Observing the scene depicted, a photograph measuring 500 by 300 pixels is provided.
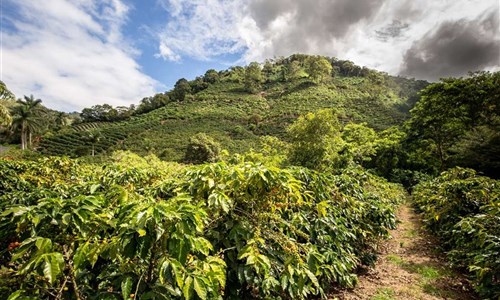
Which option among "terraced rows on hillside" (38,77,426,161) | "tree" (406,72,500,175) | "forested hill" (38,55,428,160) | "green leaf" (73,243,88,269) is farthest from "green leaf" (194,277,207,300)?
"terraced rows on hillside" (38,77,426,161)

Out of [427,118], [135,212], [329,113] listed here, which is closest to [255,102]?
[427,118]

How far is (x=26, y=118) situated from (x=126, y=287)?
57086 mm

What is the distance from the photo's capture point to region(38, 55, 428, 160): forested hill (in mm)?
46562

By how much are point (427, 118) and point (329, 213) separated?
73.8 ft

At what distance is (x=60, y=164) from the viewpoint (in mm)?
7055

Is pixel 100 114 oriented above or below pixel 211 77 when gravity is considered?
below

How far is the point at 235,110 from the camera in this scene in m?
62.5

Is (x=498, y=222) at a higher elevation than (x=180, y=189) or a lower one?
lower

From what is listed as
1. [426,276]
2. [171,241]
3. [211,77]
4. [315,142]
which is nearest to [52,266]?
[171,241]

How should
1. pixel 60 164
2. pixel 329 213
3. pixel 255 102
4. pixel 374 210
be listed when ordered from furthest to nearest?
1. pixel 255 102
2. pixel 60 164
3. pixel 374 210
4. pixel 329 213

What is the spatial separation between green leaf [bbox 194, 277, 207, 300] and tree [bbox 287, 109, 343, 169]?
44.2 ft

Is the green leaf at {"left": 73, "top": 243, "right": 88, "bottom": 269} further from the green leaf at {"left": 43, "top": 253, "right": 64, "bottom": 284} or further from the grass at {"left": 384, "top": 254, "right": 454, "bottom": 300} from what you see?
the grass at {"left": 384, "top": 254, "right": 454, "bottom": 300}

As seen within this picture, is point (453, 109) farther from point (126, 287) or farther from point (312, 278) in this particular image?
point (126, 287)

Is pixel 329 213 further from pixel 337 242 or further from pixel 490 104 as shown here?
pixel 490 104
